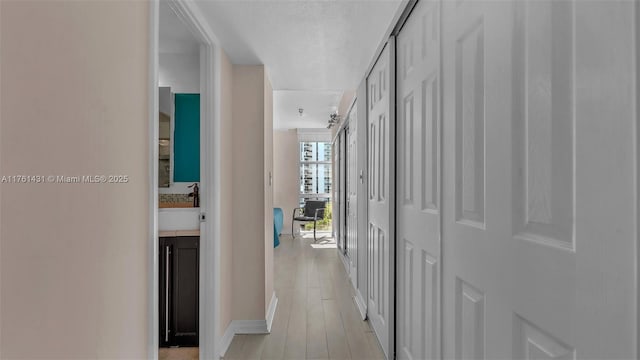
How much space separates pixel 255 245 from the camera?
9.84 feet

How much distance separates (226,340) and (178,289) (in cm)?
52

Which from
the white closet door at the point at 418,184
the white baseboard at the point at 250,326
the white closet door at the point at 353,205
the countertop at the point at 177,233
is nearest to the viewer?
the white closet door at the point at 418,184

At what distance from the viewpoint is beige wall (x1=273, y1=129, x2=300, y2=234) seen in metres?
8.70

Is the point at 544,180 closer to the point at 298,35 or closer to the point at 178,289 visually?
the point at 298,35

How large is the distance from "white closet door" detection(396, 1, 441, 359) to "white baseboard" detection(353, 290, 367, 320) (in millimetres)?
921

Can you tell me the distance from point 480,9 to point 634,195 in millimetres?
794

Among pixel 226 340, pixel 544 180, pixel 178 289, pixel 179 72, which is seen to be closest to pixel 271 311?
pixel 226 340

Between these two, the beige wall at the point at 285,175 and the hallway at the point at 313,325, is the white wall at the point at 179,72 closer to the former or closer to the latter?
the hallway at the point at 313,325

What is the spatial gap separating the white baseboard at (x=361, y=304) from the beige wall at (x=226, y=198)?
3.76 ft

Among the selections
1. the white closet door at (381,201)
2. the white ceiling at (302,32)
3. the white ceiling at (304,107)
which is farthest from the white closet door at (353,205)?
the white ceiling at (302,32)
